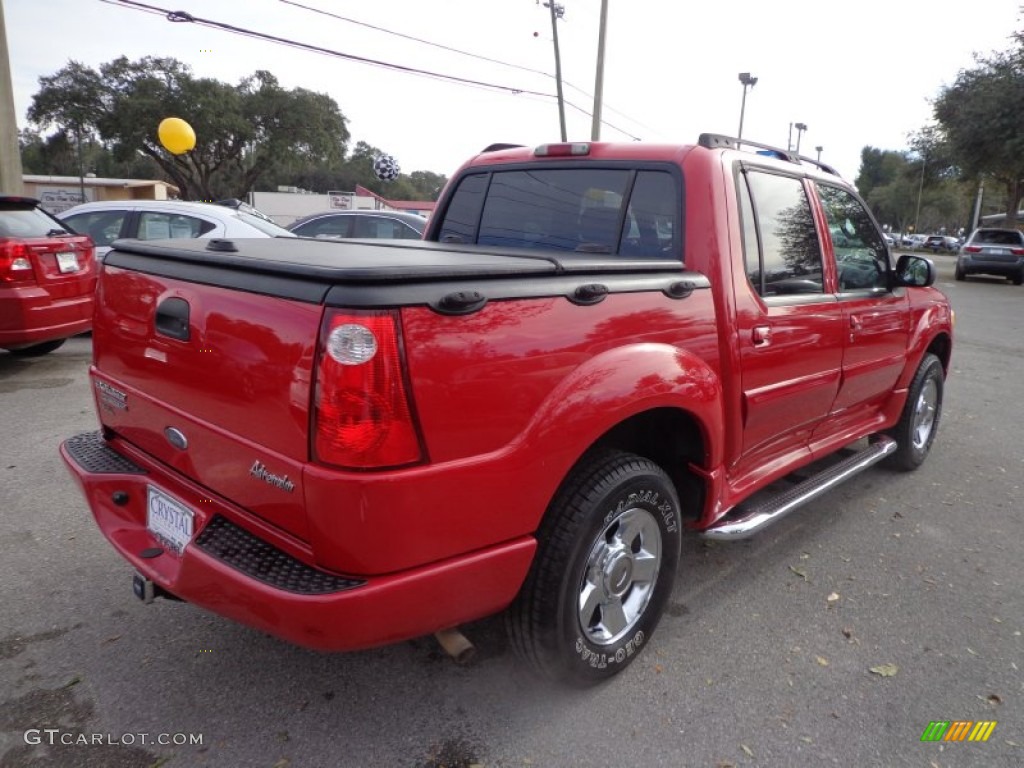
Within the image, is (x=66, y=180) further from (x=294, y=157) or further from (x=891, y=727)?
(x=891, y=727)

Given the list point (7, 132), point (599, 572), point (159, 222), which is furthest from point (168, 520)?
point (7, 132)

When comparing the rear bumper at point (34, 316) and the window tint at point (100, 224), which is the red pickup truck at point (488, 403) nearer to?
the rear bumper at point (34, 316)

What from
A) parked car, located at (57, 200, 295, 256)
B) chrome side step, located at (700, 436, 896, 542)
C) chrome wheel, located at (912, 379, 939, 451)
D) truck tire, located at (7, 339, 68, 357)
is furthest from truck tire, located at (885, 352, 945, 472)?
truck tire, located at (7, 339, 68, 357)

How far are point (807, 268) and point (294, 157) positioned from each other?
4033 cm

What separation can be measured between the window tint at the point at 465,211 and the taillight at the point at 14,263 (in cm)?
433

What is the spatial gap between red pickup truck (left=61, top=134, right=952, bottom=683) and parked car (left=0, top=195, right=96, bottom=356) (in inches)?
164

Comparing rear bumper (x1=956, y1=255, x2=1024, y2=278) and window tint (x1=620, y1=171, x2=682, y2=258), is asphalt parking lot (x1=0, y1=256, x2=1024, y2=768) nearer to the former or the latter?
window tint (x1=620, y1=171, x2=682, y2=258)

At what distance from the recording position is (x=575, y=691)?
2.48 meters

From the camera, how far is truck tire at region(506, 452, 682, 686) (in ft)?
7.22

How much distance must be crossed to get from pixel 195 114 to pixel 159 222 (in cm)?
3242

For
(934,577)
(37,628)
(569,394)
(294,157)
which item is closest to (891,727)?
(934,577)

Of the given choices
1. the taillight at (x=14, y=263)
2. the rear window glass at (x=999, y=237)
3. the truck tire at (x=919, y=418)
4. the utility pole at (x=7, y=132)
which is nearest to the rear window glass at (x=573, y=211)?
the truck tire at (x=919, y=418)

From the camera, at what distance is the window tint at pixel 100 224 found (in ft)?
26.2

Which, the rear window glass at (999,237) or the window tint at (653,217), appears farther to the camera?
the rear window glass at (999,237)
